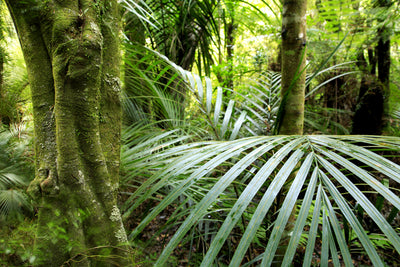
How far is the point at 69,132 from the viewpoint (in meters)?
0.57

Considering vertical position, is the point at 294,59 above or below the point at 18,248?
above

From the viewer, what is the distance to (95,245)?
577 millimetres

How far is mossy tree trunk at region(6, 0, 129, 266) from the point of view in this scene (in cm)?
54

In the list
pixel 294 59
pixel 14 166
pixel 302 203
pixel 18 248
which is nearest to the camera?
pixel 302 203

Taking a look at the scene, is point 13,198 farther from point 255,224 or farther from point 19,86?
point 255,224

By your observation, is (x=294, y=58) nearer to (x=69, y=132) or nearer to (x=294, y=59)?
(x=294, y=59)

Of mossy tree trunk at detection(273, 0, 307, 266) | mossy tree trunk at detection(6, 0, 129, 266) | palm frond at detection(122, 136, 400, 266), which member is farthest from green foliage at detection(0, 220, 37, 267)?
mossy tree trunk at detection(273, 0, 307, 266)

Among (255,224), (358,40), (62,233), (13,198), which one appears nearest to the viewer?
(255,224)

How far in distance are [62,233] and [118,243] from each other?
0.15 m

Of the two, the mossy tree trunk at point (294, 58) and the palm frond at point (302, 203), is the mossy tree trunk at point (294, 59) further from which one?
the palm frond at point (302, 203)

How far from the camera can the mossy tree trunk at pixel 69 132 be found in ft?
1.79

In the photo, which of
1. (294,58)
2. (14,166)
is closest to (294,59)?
(294,58)

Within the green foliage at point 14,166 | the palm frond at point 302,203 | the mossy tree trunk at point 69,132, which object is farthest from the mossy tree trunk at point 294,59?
the green foliage at point 14,166

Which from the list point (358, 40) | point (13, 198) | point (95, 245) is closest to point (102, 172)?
point (95, 245)
